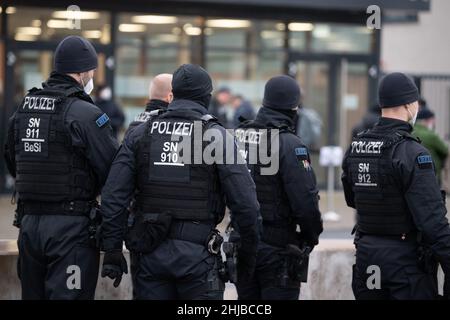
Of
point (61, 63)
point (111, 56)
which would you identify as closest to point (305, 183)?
point (61, 63)

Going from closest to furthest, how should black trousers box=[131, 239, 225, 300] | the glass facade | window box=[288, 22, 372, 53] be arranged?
black trousers box=[131, 239, 225, 300] < the glass facade < window box=[288, 22, 372, 53]

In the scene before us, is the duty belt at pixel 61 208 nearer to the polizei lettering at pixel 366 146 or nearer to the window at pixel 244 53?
the polizei lettering at pixel 366 146

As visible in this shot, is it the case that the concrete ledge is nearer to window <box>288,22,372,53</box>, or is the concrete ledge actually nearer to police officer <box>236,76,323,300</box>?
police officer <box>236,76,323,300</box>

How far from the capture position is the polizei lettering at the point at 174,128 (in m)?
5.59

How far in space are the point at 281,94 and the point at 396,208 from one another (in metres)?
1.50

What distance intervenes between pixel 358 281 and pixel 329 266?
5.65ft

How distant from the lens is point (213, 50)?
17.7m

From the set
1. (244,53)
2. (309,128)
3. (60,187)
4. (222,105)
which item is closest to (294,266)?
(60,187)

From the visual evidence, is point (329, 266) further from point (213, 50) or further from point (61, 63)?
point (213, 50)

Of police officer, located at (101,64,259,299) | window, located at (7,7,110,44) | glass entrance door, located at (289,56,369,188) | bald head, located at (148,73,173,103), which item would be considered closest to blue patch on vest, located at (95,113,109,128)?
police officer, located at (101,64,259,299)

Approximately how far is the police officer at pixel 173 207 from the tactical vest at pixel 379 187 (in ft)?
2.65

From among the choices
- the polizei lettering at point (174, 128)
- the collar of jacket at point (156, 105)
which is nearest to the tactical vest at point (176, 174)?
the polizei lettering at point (174, 128)

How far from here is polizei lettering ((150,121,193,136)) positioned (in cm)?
559

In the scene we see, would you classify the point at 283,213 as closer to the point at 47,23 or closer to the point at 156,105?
the point at 156,105
